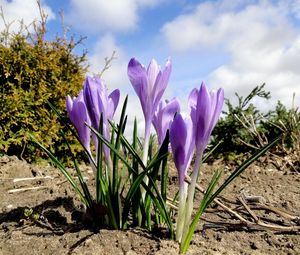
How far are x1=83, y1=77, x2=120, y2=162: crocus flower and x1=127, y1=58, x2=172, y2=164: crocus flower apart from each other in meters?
0.17

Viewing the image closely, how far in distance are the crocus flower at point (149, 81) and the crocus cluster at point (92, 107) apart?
0.58 feet

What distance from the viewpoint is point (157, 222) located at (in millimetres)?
2002

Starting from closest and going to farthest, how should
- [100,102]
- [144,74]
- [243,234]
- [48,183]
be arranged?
[144,74] < [100,102] < [243,234] < [48,183]

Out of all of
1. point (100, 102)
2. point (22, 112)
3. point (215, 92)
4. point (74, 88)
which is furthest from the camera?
point (74, 88)

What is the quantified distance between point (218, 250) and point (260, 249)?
223 millimetres

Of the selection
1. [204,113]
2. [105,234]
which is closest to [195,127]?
[204,113]

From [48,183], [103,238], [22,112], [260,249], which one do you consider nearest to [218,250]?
[260,249]

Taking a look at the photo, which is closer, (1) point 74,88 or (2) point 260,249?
(2) point 260,249

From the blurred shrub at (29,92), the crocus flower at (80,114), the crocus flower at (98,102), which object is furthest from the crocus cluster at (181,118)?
the blurred shrub at (29,92)

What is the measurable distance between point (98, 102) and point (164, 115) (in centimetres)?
29

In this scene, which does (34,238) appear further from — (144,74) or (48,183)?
(48,183)

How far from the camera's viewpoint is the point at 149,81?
5.70 ft

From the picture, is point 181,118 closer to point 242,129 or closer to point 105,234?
point 105,234

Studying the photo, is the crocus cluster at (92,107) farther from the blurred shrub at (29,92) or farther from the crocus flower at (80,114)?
the blurred shrub at (29,92)
